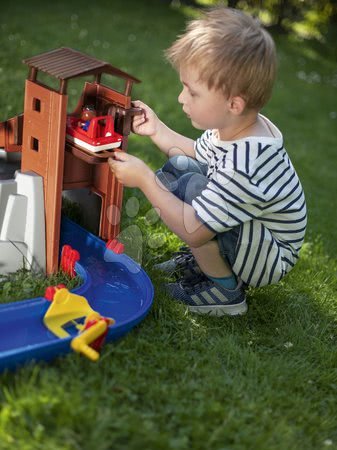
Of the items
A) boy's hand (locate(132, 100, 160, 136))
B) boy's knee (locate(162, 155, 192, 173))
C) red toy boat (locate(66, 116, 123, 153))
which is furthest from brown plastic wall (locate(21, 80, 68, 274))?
boy's knee (locate(162, 155, 192, 173))

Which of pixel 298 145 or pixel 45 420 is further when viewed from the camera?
pixel 298 145

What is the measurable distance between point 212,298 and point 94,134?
0.80 meters

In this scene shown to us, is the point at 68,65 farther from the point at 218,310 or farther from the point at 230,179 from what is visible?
the point at 218,310

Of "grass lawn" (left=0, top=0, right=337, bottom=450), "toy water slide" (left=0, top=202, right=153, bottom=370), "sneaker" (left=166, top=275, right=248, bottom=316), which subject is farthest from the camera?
"sneaker" (left=166, top=275, right=248, bottom=316)

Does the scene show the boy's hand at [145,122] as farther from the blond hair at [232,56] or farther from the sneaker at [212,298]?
the sneaker at [212,298]

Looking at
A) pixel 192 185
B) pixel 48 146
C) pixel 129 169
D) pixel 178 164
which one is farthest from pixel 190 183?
pixel 48 146

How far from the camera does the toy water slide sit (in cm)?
199

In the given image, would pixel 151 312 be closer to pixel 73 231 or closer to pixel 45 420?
pixel 73 231

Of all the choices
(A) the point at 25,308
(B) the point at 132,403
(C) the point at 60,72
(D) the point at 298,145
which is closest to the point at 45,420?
(B) the point at 132,403

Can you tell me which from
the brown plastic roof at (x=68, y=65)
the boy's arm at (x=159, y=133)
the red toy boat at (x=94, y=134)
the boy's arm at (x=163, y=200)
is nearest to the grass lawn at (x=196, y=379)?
the boy's arm at (x=163, y=200)

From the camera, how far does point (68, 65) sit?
7.55 ft

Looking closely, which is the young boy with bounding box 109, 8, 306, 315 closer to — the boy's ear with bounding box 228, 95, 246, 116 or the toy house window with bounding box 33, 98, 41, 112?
the boy's ear with bounding box 228, 95, 246, 116

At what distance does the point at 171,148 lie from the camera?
284cm

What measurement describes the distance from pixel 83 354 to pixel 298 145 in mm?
3990
